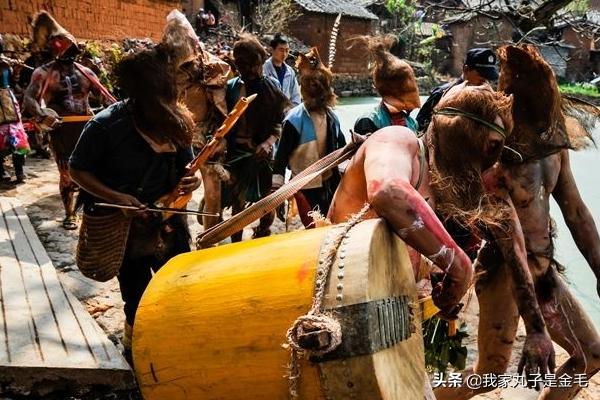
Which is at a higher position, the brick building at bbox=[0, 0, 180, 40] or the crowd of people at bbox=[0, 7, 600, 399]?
the brick building at bbox=[0, 0, 180, 40]

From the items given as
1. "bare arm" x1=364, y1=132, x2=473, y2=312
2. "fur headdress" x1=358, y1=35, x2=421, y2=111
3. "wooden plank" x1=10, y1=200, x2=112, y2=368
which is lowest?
"wooden plank" x1=10, y1=200, x2=112, y2=368

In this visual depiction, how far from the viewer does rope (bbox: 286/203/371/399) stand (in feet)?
4.59

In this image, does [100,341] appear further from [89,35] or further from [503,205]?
[89,35]

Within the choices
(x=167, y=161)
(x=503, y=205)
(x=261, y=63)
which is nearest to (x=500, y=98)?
(x=503, y=205)

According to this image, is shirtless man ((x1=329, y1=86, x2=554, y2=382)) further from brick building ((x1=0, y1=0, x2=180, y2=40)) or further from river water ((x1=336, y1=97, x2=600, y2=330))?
brick building ((x1=0, y1=0, x2=180, y2=40))

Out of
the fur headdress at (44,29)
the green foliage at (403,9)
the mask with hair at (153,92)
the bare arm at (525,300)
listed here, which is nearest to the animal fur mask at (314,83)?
the mask with hair at (153,92)

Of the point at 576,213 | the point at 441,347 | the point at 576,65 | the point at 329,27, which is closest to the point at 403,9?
the point at 329,27

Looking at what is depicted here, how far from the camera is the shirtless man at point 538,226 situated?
2820mm

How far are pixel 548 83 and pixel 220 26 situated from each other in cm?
2607

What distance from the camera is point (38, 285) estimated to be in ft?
10.9

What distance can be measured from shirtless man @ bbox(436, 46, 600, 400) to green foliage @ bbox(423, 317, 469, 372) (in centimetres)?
17

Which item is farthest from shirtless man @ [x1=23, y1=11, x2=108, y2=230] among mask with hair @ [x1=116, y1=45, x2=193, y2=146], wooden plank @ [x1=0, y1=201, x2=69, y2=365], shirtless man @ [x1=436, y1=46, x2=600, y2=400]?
shirtless man @ [x1=436, y1=46, x2=600, y2=400]

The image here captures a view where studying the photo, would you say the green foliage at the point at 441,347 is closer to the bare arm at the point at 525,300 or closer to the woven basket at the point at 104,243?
the bare arm at the point at 525,300

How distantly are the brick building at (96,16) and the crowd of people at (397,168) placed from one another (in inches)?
264
